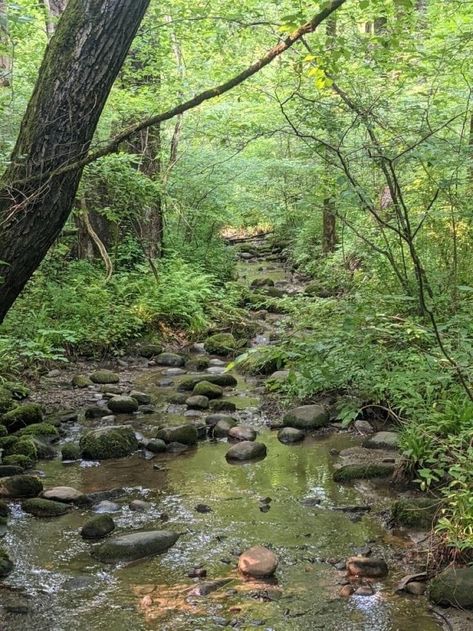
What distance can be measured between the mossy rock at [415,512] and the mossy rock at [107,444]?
2739mm

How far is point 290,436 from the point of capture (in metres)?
6.30

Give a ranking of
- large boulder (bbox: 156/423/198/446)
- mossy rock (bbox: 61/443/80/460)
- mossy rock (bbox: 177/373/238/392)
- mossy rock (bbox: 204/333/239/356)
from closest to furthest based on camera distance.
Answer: mossy rock (bbox: 61/443/80/460) < large boulder (bbox: 156/423/198/446) < mossy rock (bbox: 177/373/238/392) < mossy rock (bbox: 204/333/239/356)

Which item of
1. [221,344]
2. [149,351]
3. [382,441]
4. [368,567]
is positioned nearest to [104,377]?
[149,351]

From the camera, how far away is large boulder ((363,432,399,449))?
19.0ft

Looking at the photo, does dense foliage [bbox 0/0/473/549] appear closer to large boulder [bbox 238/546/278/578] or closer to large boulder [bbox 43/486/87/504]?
large boulder [bbox 238/546/278/578]

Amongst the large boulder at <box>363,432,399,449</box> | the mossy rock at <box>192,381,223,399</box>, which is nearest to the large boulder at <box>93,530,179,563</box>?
the large boulder at <box>363,432,399,449</box>

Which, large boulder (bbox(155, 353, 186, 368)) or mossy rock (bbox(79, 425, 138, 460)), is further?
large boulder (bbox(155, 353, 186, 368))

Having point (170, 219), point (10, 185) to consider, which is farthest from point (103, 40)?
point (170, 219)

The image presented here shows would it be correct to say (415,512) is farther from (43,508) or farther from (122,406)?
(122,406)

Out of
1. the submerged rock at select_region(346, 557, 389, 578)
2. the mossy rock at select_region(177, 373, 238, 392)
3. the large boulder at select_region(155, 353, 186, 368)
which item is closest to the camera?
the submerged rock at select_region(346, 557, 389, 578)

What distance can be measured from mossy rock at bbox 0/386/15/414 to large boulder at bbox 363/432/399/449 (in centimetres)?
391

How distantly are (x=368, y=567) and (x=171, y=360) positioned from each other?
610cm

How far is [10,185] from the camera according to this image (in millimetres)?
3674

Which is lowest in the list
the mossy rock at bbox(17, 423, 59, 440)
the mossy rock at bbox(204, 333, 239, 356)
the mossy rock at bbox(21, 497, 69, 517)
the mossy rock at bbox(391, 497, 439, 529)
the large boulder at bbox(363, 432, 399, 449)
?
the mossy rock at bbox(21, 497, 69, 517)
